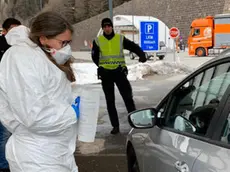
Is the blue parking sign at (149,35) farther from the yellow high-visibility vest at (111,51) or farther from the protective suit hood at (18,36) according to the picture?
the protective suit hood at (18,36)

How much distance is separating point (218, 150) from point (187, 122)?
0.54 meters

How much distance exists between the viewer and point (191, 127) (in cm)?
215

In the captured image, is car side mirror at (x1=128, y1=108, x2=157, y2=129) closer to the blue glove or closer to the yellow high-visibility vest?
the blue glove

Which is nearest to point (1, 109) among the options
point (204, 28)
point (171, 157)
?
point (171, 157)

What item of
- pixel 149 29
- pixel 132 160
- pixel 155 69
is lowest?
pixel 155 69

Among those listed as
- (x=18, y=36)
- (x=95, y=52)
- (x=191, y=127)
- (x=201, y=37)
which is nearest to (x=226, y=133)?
(x=191, y=127)

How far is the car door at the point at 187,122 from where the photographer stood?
1929mm

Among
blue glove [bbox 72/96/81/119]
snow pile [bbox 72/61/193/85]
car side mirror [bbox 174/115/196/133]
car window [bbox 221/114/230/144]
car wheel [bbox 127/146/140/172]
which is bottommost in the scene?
snow pile [bbox 72/61/193/85]

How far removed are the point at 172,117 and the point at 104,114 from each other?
5217 mm

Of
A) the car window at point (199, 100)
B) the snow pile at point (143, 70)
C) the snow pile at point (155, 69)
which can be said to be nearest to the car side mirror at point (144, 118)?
the car window at point (199, 100)

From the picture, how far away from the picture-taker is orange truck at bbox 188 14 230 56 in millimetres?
26719

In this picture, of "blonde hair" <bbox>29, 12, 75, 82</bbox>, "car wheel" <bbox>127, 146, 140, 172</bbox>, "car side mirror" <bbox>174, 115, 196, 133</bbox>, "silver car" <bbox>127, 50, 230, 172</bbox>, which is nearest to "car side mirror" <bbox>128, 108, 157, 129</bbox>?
"silver car" <bbox>127, 50, 230, 172</bbox>

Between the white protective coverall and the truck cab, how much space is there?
25991mm

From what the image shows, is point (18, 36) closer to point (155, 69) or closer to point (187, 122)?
point (187, 122)
